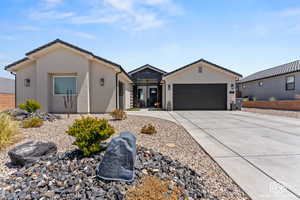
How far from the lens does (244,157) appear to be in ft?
12.8

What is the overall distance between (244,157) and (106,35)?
901cm

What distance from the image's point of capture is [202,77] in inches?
625

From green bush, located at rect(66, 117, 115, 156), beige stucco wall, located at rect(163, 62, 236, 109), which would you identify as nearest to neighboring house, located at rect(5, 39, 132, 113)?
beige stucco wall, located at rect(163, 62, 236, 109)

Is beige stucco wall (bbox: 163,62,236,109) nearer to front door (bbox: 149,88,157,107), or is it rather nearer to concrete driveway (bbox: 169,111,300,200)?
front door (bbox: 149,88,157,107)

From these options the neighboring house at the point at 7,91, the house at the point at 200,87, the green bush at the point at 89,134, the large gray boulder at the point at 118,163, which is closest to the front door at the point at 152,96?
the house at the point at 200,87

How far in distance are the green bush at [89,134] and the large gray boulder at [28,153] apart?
91cm

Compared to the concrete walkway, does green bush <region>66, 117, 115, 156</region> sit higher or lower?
higher

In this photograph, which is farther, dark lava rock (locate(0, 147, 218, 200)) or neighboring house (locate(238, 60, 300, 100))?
neighboring house (locate(238, 60, 300, 100))

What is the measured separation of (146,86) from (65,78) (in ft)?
34.2

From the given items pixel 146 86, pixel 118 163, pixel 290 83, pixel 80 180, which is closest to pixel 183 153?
pixel 118 163

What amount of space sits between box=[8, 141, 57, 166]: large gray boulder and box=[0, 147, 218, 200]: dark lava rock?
27 centimetres

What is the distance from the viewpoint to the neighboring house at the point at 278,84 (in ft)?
55.5

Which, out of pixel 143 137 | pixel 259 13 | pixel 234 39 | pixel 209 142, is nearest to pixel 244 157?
pixel 209 142

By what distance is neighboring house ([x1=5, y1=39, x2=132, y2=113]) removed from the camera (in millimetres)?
11414
